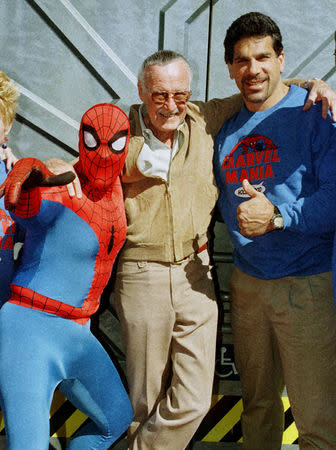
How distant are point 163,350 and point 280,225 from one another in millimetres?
786

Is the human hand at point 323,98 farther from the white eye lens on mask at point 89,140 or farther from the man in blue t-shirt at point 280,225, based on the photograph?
the white eye lens on mask at point 89,140

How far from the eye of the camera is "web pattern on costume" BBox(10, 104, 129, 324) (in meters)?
2.29

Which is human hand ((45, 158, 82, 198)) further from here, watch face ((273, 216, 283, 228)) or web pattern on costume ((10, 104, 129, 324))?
watch face ((273, 216, 283, 228))

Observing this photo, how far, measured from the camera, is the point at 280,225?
251cm

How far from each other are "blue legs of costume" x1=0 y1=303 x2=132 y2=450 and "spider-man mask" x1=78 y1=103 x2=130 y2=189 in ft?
2.00

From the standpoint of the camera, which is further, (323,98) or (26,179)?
(323,98)

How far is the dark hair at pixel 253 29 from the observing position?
2.66m

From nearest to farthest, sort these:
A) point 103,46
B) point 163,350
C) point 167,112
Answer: point 167,112, point 163,350, point 103,46

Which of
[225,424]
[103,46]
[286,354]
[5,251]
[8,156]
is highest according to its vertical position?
[103,46]

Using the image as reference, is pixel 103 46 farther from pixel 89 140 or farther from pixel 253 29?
pixel 89 140

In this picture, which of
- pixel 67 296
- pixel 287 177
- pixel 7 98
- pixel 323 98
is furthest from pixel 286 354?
pixel 7 98

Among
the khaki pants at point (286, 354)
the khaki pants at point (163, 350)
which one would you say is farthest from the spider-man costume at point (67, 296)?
the khaki pants at point (286, 354)

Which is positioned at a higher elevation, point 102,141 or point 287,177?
point 102,141

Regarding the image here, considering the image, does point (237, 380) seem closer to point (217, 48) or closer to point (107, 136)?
point (107, 136)
